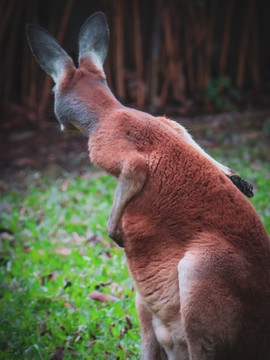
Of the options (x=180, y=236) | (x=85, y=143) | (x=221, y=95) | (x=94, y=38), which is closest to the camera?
(x=180, y=236)

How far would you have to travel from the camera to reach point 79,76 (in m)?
2.56

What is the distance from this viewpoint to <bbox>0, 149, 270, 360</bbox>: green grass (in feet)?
9.56

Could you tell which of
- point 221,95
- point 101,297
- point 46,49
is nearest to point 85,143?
point 221,95

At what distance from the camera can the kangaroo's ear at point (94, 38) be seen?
8.90ft

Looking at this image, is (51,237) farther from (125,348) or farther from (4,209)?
(125,348)

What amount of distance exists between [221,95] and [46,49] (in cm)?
801

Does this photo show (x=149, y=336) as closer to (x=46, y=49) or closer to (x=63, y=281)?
(x=63, y=281)

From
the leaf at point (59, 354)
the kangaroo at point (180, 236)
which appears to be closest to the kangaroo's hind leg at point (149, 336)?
the kangaroo at point (180, 236)

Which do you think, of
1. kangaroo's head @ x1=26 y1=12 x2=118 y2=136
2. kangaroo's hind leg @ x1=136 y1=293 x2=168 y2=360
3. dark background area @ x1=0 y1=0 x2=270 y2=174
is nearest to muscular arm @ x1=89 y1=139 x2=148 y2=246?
kangaroo's head @ x1=26 y1=12 x2=118 y2=136

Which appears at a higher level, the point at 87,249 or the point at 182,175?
the point at 182,175

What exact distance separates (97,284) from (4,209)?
2.20 metres

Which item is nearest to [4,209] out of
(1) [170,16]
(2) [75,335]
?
(2) [75,335]

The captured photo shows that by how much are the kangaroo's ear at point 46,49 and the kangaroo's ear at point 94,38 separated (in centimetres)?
17

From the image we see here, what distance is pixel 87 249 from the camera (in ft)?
13.5
